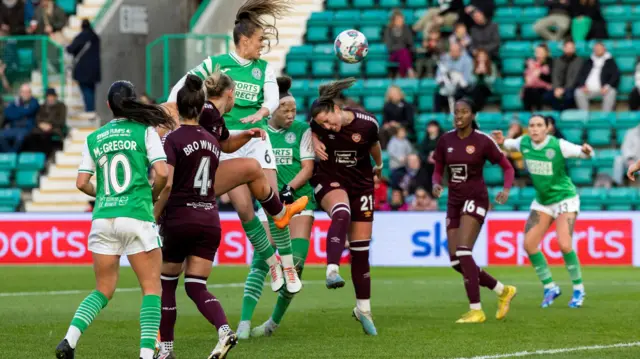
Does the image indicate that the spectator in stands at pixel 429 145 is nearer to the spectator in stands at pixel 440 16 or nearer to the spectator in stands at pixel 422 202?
the spectator in stands at pixel 422 202

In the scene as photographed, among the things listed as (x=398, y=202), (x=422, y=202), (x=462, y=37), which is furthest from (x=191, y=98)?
(x=462, y=37)

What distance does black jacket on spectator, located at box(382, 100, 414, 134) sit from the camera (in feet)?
77.5

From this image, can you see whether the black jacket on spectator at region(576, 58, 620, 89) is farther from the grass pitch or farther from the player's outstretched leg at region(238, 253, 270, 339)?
the player's outstretched leg at region(238, 253, 270, 339)

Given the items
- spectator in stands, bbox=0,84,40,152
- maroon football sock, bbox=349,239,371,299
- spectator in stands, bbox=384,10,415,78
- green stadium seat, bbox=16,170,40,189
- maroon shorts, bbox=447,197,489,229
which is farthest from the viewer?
spectator in stands, bbox=384,10,415,78

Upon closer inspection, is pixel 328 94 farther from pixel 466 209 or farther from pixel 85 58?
pixel 85 58

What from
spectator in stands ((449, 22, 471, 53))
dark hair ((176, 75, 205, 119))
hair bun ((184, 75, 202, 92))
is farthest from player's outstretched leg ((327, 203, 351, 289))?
spectator in stands ((449, 22, 471, 53))

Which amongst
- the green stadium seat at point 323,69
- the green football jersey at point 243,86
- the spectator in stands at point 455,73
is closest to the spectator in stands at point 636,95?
the spectator in stands at point 455,73

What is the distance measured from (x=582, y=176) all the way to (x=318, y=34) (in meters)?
7.15

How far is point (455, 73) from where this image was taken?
24.0m

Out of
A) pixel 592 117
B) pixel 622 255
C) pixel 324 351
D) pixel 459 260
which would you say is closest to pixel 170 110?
pixel 324 351

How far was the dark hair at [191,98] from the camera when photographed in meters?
8.94

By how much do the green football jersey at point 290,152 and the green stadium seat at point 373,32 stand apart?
48.1 ft

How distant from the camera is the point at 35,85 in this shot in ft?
80.8

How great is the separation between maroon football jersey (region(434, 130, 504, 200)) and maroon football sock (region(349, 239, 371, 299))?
171 cm
